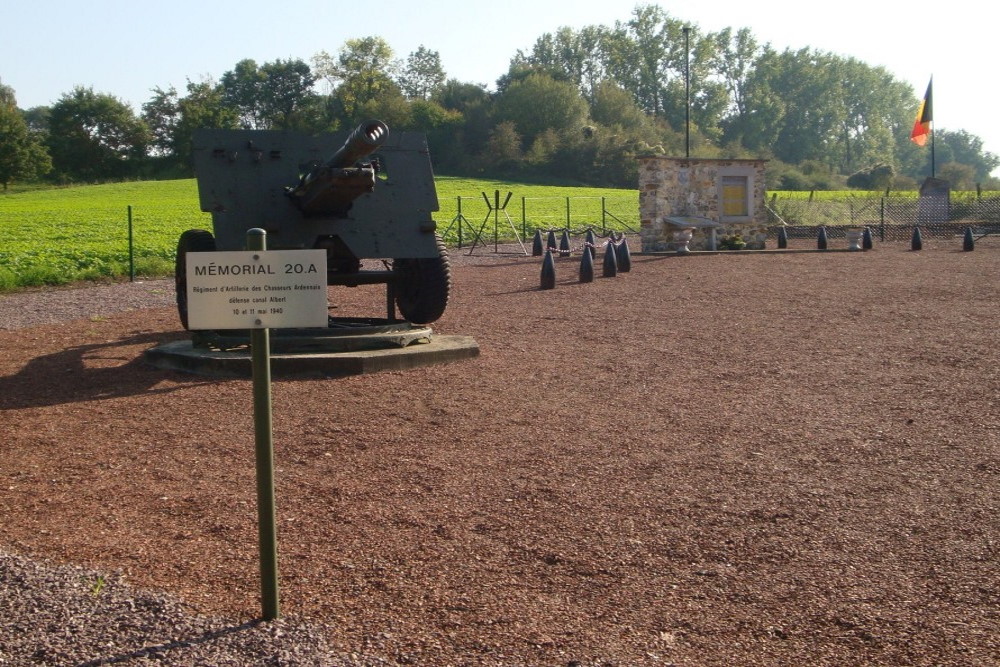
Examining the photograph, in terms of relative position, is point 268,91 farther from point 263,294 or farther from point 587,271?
point 263,294

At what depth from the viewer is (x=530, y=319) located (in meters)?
12.9

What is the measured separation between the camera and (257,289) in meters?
3.81

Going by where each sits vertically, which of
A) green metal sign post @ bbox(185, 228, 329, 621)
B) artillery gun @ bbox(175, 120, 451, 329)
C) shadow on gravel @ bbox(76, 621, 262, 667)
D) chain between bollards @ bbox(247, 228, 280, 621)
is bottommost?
shadow on gravel @ bbox(76, 621, 262, 667)

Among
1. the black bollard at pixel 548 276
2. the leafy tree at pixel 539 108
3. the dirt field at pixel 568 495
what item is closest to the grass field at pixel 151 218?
the black bollard at pixel 548 276

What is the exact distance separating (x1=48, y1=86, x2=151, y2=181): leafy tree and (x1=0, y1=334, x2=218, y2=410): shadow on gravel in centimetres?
5896

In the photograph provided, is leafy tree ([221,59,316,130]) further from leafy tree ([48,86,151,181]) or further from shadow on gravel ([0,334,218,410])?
shadow on gravel ([0,334,218,410])

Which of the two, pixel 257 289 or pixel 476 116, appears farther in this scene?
pixel 476 116

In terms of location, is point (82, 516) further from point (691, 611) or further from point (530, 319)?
point (530, 319)

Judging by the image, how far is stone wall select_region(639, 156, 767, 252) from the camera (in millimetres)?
25578

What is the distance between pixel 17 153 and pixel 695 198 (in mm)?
43718

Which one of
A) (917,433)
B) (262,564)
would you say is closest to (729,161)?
(917,433)

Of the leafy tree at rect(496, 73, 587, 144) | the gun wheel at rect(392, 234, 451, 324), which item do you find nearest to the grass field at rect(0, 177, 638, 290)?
the gun wheel at rect(392, 234, 451, 324)

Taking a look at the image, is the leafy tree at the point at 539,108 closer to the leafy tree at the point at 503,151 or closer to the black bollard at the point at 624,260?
the leafy tree at the point at 503,151

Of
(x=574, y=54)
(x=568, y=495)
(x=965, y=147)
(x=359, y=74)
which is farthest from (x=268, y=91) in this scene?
(x=965, y=147)
